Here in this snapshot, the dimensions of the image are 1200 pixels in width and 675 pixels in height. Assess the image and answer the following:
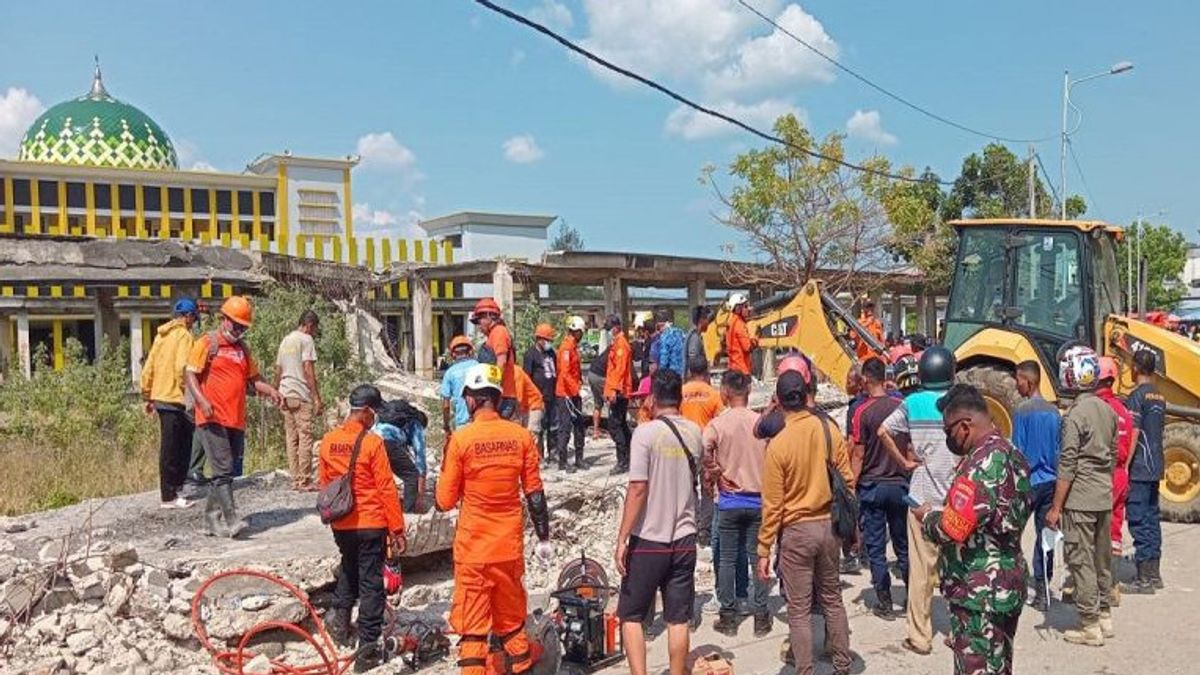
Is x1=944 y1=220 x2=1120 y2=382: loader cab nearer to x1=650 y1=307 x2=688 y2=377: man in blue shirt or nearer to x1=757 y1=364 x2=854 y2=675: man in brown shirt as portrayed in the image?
x1=650 y1=307 x2=688 y2=377: man in blue shirt

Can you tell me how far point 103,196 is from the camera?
3500 cm

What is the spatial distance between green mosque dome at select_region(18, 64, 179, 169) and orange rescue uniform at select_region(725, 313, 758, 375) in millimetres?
33049

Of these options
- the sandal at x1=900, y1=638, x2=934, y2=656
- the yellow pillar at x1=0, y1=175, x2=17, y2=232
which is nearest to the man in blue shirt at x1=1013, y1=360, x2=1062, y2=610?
the sandal at x1=900, y1=638, x2=934, y2=656

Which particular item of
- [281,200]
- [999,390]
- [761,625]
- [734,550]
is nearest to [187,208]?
[281,200]

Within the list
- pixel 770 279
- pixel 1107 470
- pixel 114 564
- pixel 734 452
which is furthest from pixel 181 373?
pixel 770 279

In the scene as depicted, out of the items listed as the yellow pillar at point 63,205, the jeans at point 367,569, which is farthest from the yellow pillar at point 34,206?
the jeans at point 367,569

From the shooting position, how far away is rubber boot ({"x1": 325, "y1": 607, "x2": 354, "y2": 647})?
5856mm

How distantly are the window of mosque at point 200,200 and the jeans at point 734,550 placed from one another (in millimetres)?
35092

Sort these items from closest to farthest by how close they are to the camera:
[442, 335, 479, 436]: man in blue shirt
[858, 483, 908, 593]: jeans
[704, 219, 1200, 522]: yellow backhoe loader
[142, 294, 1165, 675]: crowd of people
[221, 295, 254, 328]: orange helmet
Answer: [142, 294, 1165, 675]: crowd of people < [858, 483, 908, 593]: jeans < [221, 295, 254, 328]: orange helmet < [442, 335, 479, 436]: man in blue shirt < [704, 219, 1200, 522]: yellow backhoe loader

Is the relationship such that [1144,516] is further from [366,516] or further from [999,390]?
[366,516]

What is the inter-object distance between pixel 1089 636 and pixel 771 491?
2.37 meters

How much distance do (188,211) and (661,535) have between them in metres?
35.9

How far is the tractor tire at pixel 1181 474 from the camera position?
8945 mm

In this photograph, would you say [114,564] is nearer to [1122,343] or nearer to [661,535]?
[661,535]
